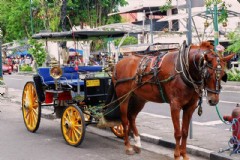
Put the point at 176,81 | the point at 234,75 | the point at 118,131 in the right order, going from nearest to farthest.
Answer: the point at 176,81, the point at 118,131, the point at 234,75

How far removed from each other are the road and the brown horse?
46cm

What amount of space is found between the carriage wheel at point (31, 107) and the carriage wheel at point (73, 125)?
1300mm

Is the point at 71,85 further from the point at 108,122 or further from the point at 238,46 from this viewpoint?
the point at 238,46

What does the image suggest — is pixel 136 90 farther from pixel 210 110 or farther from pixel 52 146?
pixel 210 110

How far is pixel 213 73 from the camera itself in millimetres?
5738

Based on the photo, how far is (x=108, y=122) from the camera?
7836mm

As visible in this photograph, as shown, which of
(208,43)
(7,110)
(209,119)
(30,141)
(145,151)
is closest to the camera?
(208,43)

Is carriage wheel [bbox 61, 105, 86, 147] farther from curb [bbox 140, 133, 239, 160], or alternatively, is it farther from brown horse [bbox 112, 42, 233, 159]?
curb [bbox 140, 133, 239, 160]

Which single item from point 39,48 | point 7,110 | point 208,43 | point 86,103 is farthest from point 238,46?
point 208,43

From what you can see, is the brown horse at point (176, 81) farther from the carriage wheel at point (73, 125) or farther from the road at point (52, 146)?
the carriage wheel at point (73, 125)

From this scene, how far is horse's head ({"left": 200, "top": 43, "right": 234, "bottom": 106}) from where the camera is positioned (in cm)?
573

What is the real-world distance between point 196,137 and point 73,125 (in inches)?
96.7

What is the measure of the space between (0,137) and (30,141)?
845mm

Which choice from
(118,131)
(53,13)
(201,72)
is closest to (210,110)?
(118,131)
